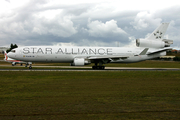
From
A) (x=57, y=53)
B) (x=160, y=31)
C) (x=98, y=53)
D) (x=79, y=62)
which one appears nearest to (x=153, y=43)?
(x=160, y=31)

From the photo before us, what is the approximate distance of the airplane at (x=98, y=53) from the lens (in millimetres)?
28719

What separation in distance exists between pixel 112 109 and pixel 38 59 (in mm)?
23084

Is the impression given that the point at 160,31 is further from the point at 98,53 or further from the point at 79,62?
the point at 79,62

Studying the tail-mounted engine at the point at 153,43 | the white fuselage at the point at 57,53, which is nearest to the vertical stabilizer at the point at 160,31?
the tail-mounted engine at the point at 153,43

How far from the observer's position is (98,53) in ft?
100

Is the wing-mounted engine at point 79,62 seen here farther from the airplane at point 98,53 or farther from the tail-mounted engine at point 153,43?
the tail-mounted engine at point 153,43

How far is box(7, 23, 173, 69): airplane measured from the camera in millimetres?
28719

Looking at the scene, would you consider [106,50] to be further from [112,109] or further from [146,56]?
[112,109]

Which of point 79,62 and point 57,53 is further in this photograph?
point 57,53

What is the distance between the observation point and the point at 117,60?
31.1 meters

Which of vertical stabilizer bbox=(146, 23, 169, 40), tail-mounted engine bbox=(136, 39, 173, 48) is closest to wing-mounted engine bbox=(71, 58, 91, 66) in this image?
tail-mounted engine bbox=(136, 39, 173, 48)

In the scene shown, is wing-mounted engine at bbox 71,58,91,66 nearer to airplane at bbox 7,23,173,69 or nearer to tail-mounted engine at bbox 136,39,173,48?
airplane at bbox 7,23,173,69

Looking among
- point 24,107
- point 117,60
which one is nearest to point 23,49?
point 117,60

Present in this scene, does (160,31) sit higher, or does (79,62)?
(160,31)
